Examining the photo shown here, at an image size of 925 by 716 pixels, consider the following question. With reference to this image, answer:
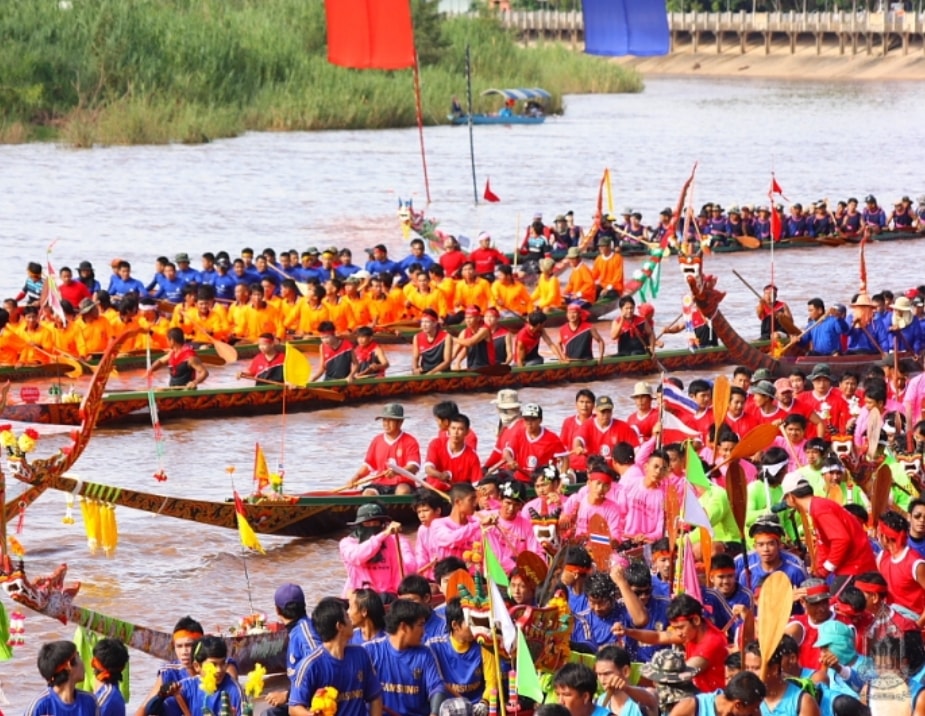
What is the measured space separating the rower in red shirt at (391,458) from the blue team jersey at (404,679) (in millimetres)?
4608

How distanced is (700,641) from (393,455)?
15.9 ft

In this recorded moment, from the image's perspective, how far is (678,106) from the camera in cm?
6706

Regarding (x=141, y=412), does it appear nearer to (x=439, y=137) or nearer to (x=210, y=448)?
(x=210, y=448)

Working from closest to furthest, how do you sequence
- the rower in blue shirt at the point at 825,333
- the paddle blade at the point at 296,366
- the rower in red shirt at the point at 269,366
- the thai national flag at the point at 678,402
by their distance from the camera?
the thai national flag at the point at 678,402 → the paddle blade at the point at 296,366 → the rower in red shirt at the point at 269,366 → the rower in blue shirt at the point at 825,333

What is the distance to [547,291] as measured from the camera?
74.2 ft

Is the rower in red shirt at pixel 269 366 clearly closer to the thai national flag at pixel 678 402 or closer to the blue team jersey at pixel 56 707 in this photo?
the thai national flag at pixel 678 402

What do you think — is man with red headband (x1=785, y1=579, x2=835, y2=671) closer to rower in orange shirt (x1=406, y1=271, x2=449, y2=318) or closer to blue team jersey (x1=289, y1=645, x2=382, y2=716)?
blue team jersey (x1=289, y1=645, x2=382, y2=716)

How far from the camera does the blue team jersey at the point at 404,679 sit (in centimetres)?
823

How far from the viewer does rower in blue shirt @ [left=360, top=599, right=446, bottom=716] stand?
821cm

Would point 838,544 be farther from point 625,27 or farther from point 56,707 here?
point 625,27

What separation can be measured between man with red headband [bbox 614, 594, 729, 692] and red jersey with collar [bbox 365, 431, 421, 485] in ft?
14.9

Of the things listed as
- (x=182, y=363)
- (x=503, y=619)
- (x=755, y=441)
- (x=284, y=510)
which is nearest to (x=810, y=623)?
(x=755, y=441)

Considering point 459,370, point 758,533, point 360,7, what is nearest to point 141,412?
point 459,370

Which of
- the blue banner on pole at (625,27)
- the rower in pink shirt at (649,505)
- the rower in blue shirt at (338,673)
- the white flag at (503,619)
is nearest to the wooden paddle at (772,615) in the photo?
the white flag at (503,619)
